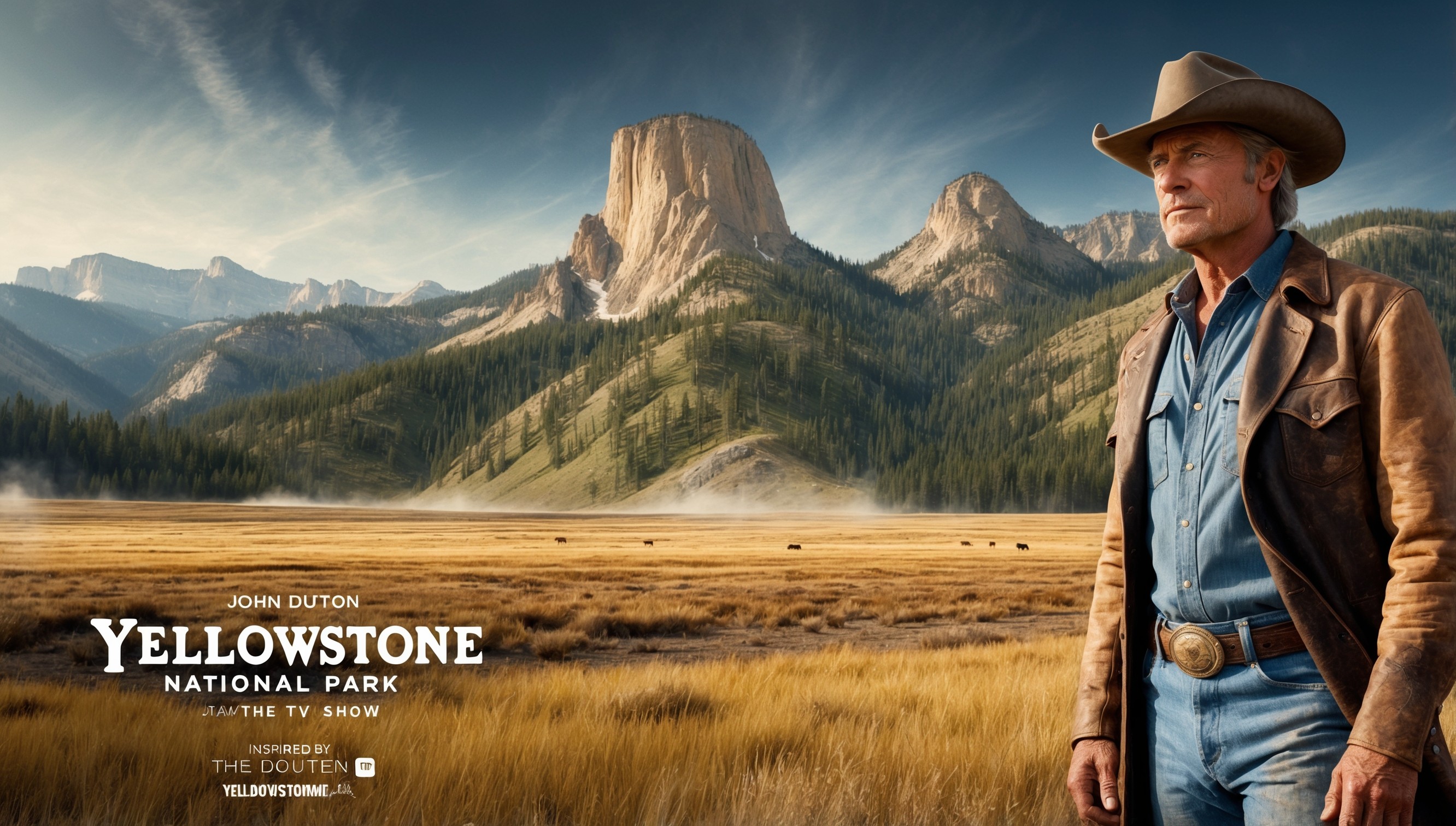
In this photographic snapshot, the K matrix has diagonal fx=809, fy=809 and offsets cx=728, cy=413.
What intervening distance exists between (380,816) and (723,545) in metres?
45.4

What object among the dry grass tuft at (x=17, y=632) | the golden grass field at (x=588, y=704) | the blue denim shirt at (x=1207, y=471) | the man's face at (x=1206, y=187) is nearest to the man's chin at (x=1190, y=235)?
the man's face at (x=1206, y=187)

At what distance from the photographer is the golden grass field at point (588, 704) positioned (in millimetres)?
4848

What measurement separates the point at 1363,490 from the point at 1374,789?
0.82 metres

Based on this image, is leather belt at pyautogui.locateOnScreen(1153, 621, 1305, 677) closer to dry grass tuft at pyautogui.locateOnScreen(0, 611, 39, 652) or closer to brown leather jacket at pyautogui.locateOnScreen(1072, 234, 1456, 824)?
brown leather jacket at pyautogui.locateOnScreen(1072, 234, 1456, 824)

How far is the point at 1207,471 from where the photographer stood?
2.69 meters

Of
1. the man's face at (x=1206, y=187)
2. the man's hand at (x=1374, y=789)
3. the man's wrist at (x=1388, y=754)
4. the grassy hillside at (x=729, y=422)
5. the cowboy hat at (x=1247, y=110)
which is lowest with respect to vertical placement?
the man's hand at (x=1374, y=789)

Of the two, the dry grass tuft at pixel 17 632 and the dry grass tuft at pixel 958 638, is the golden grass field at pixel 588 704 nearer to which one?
the dry grass tuft at pixel 17 632

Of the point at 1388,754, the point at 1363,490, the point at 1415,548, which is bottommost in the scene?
the point at 1388,754

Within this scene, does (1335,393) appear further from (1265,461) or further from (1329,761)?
(1329,761)

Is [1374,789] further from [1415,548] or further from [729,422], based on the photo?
[729,422]

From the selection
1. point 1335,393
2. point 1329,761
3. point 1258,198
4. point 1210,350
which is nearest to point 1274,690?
point 1329,761

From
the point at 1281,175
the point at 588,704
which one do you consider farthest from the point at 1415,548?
the point at 588,704

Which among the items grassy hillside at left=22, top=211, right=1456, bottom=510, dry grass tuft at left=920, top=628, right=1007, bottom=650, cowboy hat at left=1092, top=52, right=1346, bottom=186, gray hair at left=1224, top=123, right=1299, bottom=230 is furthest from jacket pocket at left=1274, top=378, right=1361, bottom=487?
grassy hillside at left=22, top=211, right=1456, bottom=510

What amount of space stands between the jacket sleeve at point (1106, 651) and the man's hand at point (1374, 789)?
0.86m
